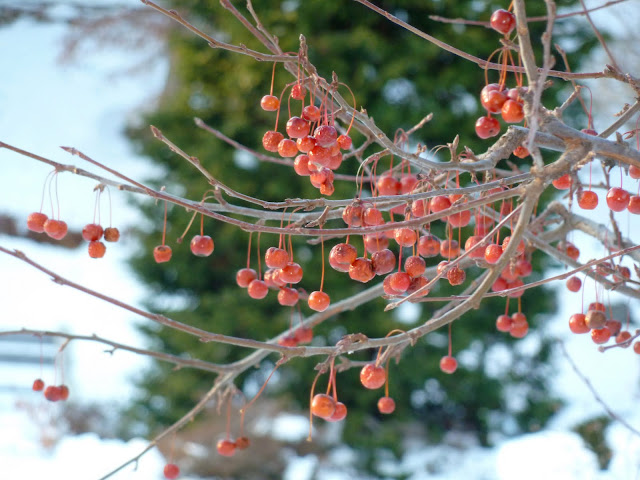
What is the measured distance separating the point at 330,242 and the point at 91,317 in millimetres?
2287

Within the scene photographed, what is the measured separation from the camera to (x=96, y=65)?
13.3ft

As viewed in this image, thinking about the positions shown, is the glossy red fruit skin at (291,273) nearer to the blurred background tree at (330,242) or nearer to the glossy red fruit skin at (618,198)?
the glossy red fruit skin at (618,198)

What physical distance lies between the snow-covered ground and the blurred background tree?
0.50 feet

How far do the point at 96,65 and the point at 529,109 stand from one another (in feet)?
13.1

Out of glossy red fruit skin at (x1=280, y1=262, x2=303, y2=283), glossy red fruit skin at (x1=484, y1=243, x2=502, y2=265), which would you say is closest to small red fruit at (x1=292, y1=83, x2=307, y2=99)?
glossy red fruit skin at (x1=280, y1=262, x2=303, y2=283)

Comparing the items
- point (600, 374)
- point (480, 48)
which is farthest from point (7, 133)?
point (600, 374)

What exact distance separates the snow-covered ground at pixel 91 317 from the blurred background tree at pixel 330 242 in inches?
6.0

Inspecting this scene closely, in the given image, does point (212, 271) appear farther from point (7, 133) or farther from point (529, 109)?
point (7, 133)

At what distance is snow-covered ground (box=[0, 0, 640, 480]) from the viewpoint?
2354 mm

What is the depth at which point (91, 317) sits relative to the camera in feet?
13.1

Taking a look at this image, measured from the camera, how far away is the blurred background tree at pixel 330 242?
7.89ft

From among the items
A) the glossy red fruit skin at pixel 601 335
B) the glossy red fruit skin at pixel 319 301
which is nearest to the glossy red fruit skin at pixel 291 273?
the glossy red fruit skin at pixel 319 301

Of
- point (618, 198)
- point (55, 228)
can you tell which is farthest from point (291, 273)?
point (618, 198)

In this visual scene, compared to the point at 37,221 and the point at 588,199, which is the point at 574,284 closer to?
the point at 588,199
